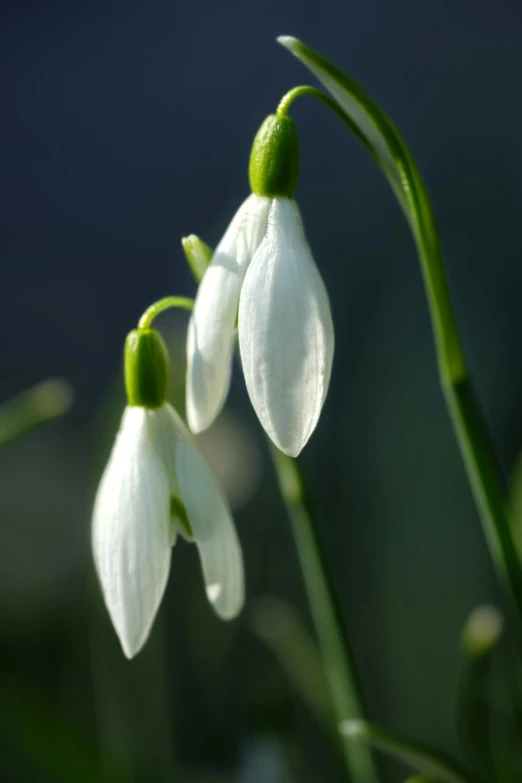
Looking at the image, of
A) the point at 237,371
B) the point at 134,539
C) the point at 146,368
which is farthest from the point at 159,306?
the point at 237,371

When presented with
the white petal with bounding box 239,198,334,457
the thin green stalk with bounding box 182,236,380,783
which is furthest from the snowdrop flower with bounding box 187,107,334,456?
the thin green stalk with bounding box 182,236,380,783

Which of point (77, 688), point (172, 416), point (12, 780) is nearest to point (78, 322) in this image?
point (77, 688)

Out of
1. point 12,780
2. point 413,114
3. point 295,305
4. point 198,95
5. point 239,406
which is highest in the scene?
point 198,95

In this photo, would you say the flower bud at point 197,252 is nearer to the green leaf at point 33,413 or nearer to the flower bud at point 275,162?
the flower bud at point 275,162

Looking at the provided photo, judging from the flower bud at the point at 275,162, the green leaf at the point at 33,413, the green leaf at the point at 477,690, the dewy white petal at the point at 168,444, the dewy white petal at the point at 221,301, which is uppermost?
the flower bud at the point at 275,162

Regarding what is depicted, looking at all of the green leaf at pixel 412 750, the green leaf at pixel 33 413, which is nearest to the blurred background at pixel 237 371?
the green leaf at pixel 33 413

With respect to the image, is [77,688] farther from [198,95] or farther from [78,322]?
[198,95]

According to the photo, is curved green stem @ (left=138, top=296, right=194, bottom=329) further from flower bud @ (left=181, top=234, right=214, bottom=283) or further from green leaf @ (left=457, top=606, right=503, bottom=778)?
green leaf @ (left=457, top=606, right=503, bottom=778)
